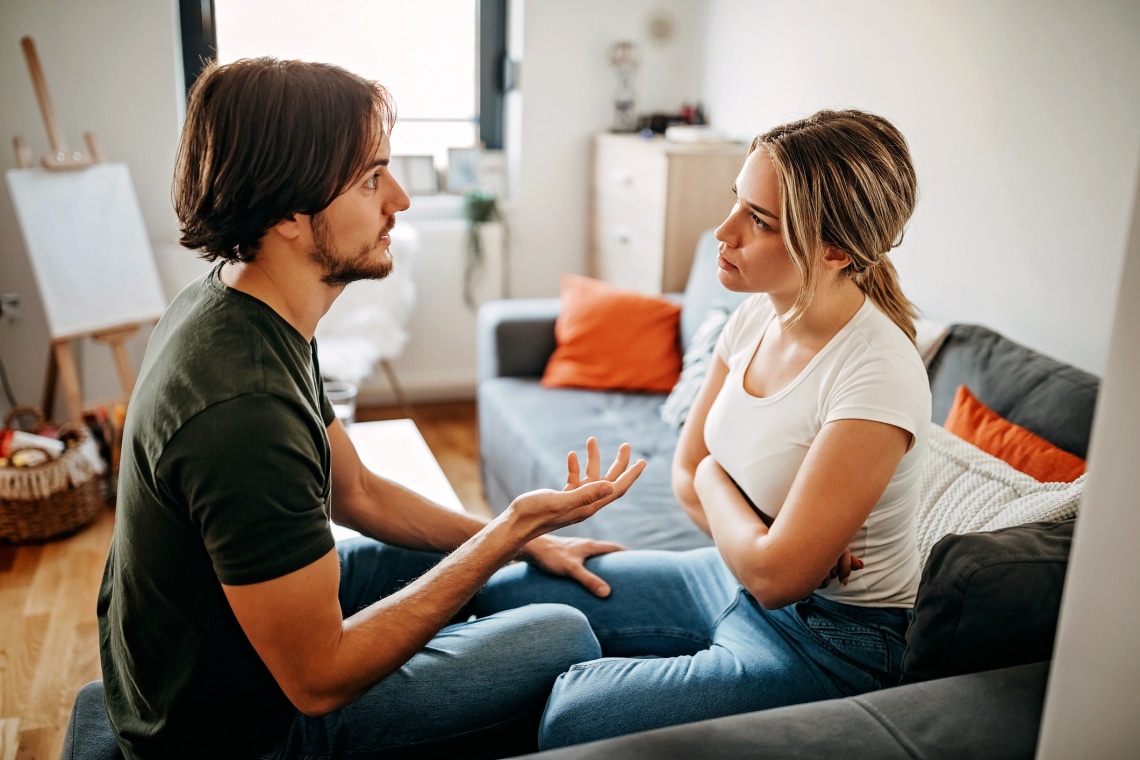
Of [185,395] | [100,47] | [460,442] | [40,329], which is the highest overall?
[100,47]

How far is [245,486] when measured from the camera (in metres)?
0.91

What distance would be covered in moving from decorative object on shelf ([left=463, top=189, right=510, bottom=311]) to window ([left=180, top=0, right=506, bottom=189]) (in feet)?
0.97

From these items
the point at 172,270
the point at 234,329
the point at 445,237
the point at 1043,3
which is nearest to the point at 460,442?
the point at 445,237

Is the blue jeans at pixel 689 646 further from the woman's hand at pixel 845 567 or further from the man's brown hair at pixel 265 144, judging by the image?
the man's brown hair at pixel 265 144

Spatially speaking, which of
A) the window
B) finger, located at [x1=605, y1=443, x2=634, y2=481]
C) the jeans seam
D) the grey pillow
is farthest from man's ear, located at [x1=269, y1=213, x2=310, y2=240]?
the window

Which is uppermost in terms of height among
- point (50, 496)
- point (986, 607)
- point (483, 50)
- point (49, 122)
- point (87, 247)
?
point (483, 50)

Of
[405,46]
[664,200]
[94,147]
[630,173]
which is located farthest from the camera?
[405,46]

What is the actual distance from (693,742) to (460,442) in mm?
2762

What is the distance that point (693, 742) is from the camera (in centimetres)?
83

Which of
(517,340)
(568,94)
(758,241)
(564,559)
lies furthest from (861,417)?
(568,94)

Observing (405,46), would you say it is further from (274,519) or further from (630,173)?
(274,519)

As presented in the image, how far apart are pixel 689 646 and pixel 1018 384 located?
2.80ft

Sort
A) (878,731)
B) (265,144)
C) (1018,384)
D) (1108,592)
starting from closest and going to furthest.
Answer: (1108,592), (878,731), (265,144), (1018,384)

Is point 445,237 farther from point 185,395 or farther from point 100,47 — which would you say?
point 185,395
